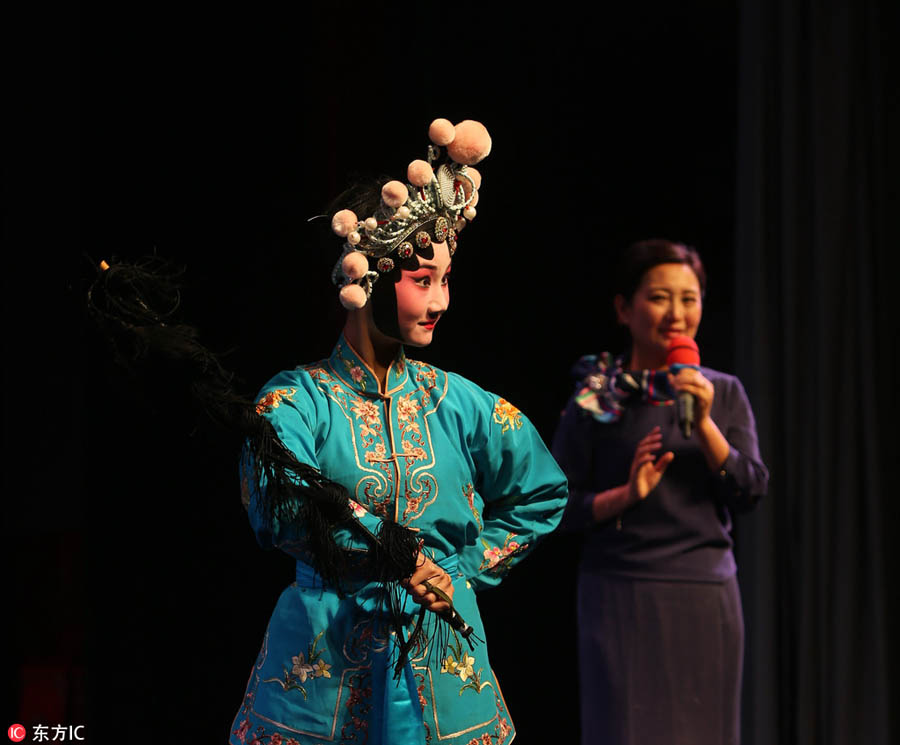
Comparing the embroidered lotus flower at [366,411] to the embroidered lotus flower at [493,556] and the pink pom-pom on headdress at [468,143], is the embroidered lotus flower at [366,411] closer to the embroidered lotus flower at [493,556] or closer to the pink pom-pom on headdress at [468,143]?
the embroidered lotus flower at [493,556]

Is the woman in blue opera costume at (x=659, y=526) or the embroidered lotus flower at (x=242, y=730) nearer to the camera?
the embroidered lotus flower at (x=242, y=730)

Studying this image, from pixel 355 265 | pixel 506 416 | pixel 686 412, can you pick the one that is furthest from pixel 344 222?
pixel 686 412

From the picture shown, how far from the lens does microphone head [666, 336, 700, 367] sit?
8.52ft

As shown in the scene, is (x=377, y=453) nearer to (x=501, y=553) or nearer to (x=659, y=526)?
(x=501, y=553)

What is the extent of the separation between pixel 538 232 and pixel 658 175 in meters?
0.36

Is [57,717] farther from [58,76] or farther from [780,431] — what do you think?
[780,431]

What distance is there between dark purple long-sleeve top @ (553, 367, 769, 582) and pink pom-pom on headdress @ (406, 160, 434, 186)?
0.95 meters

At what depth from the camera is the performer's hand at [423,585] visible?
1698 millimetres

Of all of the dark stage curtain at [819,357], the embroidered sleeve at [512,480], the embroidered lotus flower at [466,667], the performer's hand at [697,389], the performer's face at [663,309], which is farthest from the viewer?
the dark stage curtain at [819,357]

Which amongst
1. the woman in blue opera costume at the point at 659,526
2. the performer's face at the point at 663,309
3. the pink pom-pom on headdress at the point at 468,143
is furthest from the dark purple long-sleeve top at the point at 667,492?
the pink pom-pom on headdress at the point at 468,143

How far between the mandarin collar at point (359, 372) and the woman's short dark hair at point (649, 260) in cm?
92

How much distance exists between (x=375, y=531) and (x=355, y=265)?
41 centimetres

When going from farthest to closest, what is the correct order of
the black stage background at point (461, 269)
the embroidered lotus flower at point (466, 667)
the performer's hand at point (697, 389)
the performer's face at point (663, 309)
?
the performer's face at point (663, 309) < the performer's hand at point (697, 389) < the black stage background at point (461, 269) < the embroidered lotus flower at point (466, 667)

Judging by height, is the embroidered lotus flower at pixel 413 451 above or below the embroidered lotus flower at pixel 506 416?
below
